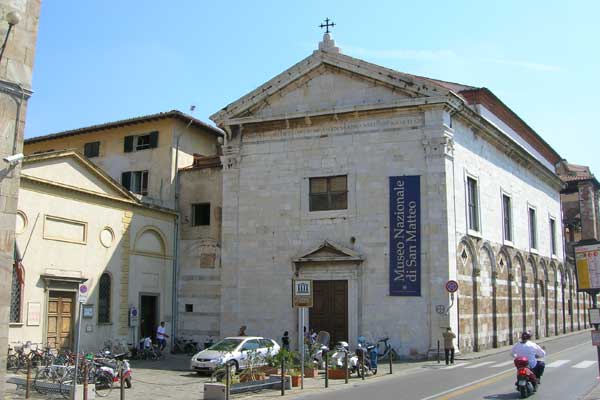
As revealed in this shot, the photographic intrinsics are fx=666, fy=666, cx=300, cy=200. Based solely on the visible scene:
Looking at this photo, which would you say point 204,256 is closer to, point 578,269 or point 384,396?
point 384,396

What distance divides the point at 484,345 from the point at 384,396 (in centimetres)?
1488

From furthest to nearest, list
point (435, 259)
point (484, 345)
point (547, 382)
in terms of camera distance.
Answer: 1. point (484, 345)
2. point (435, 259)
3. point (547, 382)

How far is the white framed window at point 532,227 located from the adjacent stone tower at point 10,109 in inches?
1219

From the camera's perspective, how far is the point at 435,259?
25.4 metres

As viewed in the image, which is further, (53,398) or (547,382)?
(547,382)

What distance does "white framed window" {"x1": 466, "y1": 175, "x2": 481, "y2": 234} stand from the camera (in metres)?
29.0

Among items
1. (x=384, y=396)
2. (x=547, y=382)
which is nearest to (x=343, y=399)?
(x=384, y=396)

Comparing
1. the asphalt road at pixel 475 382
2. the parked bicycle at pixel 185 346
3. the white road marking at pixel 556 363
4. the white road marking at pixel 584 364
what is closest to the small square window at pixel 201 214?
the parked bicycle at pixel 185 346

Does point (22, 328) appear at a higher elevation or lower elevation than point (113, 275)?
lower

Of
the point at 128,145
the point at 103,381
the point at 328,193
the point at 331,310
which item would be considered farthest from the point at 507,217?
the point at 103,381

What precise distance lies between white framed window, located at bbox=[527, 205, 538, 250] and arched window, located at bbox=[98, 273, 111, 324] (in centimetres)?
2338

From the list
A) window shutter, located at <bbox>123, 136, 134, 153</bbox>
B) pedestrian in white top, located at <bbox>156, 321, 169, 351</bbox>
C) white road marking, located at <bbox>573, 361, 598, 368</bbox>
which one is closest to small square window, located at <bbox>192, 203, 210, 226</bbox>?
window shutter, located at <bbox>123, 136, 134, 153</bbox>

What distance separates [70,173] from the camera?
25172 mm

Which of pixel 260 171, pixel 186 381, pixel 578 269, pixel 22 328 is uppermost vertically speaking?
pixel 260 171
